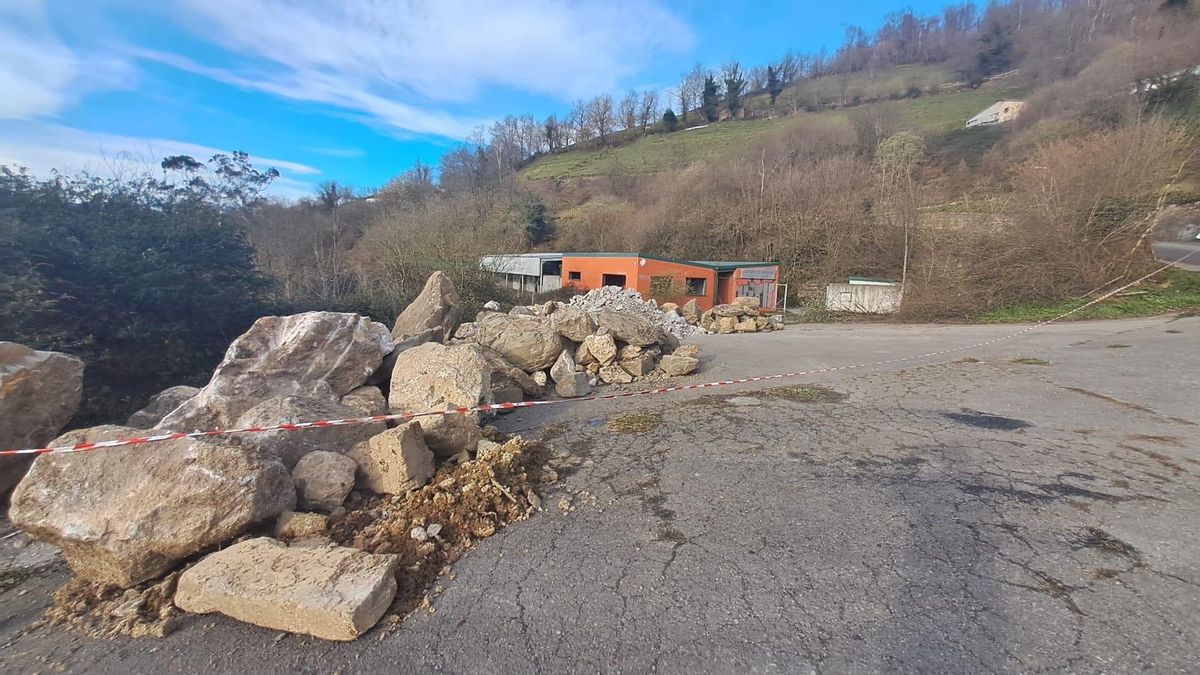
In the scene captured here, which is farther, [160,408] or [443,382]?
[160,408]

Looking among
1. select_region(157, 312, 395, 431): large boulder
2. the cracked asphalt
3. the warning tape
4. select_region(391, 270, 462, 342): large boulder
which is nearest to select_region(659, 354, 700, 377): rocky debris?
the warning tape

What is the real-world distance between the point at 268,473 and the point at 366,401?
6.61ft

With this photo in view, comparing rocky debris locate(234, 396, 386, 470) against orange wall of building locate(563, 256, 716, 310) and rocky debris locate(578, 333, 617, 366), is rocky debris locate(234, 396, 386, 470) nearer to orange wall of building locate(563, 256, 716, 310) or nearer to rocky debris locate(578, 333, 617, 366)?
rocky debris locate(578, 333, 617, 366)

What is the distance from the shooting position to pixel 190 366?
25.5 feet

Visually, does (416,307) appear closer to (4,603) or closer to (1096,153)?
(4,603)

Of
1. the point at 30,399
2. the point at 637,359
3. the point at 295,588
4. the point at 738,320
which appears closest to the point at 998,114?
the point at 738,320

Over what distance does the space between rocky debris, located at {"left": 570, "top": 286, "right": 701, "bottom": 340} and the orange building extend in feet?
4.15

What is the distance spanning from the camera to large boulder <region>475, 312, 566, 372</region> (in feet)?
25.6

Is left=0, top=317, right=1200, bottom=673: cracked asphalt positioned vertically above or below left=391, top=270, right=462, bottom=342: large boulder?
below

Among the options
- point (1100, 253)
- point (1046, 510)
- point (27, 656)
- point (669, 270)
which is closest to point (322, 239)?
point (669, 270)

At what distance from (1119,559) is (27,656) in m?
6.02

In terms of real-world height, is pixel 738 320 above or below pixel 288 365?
below

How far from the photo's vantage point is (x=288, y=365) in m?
5.26

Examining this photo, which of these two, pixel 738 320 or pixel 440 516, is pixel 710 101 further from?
pixel 440 516
